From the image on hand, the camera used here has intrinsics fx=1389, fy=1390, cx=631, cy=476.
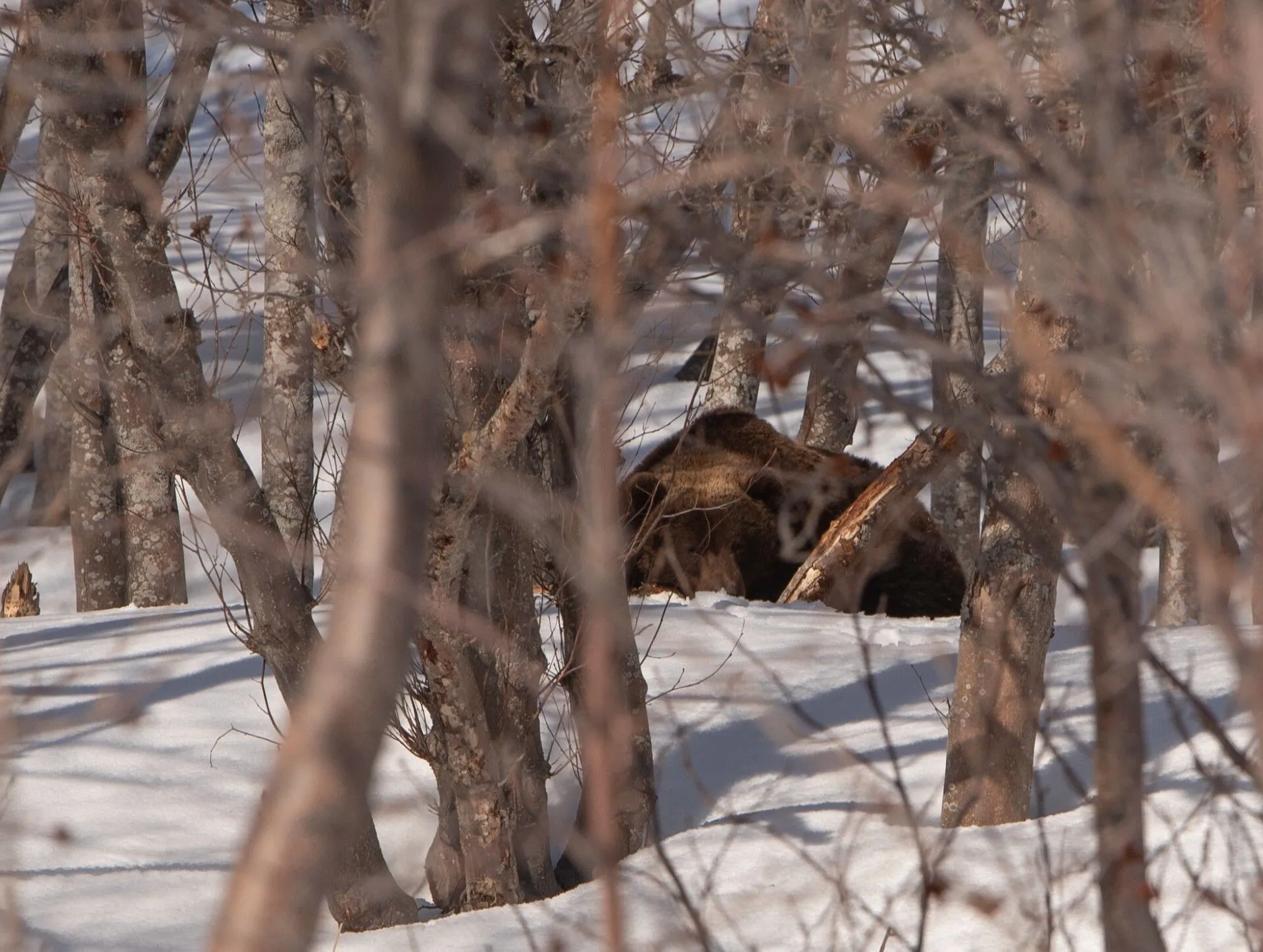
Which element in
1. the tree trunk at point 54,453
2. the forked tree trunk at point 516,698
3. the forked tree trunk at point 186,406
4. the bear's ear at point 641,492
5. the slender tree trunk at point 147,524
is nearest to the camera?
the forked tree trunk at point 186,406

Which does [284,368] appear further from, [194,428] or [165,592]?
[194,428]

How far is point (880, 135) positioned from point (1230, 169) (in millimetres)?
1820

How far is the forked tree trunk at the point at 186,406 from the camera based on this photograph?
12.6 feet

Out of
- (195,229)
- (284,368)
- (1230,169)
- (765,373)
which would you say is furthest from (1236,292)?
(284,368)

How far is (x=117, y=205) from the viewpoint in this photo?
3875mm

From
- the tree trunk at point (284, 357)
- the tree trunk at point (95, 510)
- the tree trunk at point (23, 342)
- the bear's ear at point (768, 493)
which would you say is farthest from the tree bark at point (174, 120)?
the tree trunk at point (23, 342)

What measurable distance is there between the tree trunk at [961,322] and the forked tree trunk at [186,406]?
191 centimetres

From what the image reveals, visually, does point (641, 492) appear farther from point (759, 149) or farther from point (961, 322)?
point (759, 149)

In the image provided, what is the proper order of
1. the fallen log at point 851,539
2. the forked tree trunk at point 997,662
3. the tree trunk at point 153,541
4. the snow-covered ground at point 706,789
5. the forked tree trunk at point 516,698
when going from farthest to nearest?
the tree trunk at point 153,541 < the fallen log at point 851,539 < the forked tree trunk at point 516,698 < the forked tree trunk at point 997,662 < the snow-covered ground at point 706,789

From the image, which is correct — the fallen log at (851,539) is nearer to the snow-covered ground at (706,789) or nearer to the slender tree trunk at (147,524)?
the snow-covered ground at (706,789)

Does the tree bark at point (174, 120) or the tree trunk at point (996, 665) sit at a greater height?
the tree bark at point (174, 120)

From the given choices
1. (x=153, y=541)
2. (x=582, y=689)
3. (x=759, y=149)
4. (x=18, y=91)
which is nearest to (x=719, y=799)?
(x=582, y=689)

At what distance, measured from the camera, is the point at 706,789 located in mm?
4797

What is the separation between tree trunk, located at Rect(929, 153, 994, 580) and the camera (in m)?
1.91
